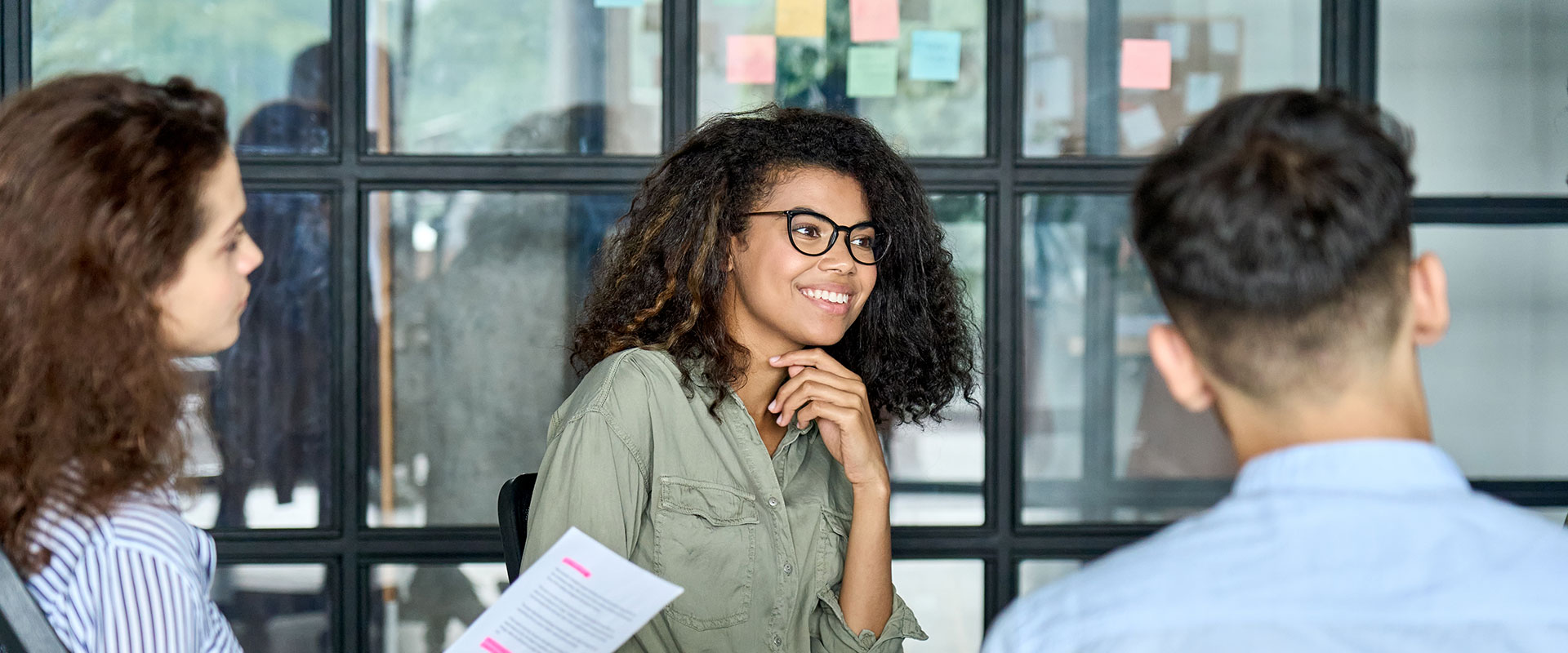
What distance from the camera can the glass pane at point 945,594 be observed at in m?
3.09

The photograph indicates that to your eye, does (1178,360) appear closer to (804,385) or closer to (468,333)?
(804,385)

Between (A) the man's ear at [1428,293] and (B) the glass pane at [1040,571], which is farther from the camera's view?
(B) the glass pane at [1040,571]

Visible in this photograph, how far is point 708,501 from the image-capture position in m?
1.96

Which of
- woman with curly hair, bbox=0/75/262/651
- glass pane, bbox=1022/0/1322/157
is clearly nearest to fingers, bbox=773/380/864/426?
woman with curly hair, bbox=0/75/262/651

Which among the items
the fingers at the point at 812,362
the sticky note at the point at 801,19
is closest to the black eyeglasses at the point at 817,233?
the fingers at the point at 812,362

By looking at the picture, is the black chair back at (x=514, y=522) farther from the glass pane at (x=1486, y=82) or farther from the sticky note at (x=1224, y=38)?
the glass pane at (x=1486, y=82)

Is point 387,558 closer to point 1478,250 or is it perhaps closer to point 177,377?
point 177,377

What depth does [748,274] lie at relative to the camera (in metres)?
2.11

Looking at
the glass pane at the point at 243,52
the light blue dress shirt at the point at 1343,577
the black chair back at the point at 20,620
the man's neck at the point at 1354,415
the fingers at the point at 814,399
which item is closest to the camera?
the light blue dress shirt at the point at 1343,577

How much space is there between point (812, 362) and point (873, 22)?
4.06 feet

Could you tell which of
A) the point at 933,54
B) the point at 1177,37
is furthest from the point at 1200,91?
the point at 933,54

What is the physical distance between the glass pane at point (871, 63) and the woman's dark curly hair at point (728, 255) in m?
0.61

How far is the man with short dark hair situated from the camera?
839mm

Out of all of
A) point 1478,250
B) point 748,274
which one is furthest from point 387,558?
point 1478,250
